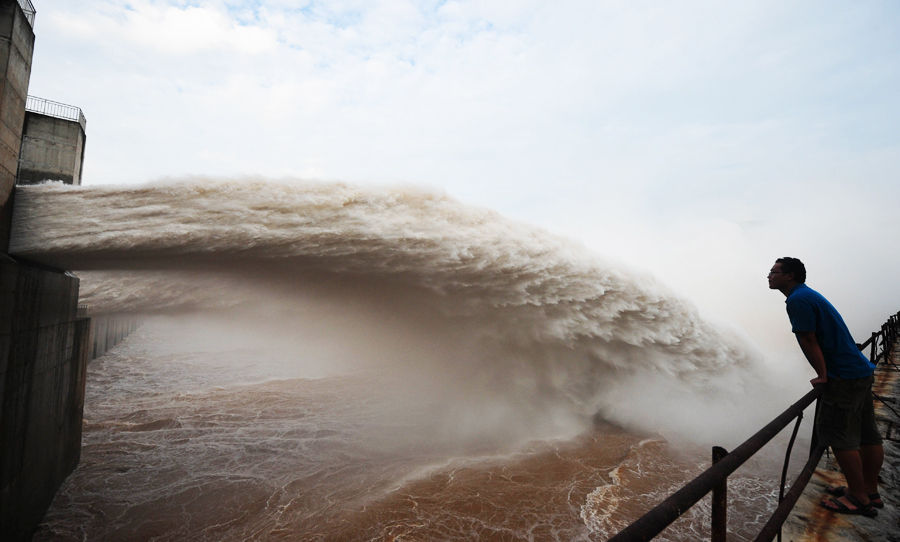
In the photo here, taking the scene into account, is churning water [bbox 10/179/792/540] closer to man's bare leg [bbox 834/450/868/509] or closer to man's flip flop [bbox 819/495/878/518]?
man's flip flop [bbox 819/495/878/518]

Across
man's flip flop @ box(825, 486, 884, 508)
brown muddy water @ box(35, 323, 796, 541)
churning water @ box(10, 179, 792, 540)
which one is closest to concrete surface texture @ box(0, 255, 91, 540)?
churning water @ box(10, 179, 792, 540)

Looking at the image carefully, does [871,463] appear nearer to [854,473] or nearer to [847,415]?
[854,473]

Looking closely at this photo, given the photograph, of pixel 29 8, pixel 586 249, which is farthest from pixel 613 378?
pixel 29 8

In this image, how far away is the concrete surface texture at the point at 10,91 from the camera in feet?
16.7

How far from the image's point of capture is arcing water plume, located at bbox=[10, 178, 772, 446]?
19.7 ft

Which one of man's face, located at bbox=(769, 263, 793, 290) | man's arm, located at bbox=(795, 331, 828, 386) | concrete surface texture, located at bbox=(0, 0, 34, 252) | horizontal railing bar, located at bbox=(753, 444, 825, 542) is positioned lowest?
horizontal railing bar, located at bbox=(753, 444, 825, 542)

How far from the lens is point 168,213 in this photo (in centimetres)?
604

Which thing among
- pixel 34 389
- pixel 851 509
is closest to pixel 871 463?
pixel 851 509

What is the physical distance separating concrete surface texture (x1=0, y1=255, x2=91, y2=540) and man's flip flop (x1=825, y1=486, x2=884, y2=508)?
7647 mm

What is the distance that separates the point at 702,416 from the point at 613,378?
2.08 meters

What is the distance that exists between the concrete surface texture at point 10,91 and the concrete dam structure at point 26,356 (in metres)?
0.01

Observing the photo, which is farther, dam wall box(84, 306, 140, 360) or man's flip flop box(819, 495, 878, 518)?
dam wall box(84, 306, 140, 360)

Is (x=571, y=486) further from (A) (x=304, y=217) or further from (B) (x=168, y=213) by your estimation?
(B) (x=168, y=213)

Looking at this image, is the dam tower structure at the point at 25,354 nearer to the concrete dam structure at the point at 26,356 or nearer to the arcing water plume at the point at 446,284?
the concrete dam structure at the point at 26,356
